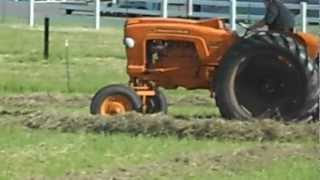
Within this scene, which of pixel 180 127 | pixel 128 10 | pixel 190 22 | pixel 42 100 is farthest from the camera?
pixel 128 10

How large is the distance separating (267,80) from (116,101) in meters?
2.25

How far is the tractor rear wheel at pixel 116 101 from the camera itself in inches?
618

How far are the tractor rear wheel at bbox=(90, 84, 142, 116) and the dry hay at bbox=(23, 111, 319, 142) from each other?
0.78 metres

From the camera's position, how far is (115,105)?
15.7 meters

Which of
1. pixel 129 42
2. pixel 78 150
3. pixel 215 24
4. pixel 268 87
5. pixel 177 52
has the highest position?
pixel 215 24

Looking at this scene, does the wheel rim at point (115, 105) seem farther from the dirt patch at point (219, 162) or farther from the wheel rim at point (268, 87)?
the dirt patch at point (219, 162)

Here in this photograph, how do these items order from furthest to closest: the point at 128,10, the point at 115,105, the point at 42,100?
1. the point at 128,10
2. the point at 42,100
3. the point at 115,105

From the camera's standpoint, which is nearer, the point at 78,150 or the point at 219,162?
the point at 219,162

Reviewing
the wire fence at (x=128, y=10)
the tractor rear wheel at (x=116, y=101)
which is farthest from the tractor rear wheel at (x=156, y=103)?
the wire fence at (x=128, y=10)

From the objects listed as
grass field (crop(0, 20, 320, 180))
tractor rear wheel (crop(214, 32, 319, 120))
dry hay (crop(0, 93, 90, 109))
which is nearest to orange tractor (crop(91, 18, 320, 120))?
tractor rear wheel (crop(214, 32, 319, 120))

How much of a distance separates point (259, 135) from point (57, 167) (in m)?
3.52

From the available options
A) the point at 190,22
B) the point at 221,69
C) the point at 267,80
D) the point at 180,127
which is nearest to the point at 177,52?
the point at 190,22

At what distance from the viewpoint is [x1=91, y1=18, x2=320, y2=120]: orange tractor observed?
15.0m

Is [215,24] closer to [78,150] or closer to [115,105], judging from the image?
[115,105]
